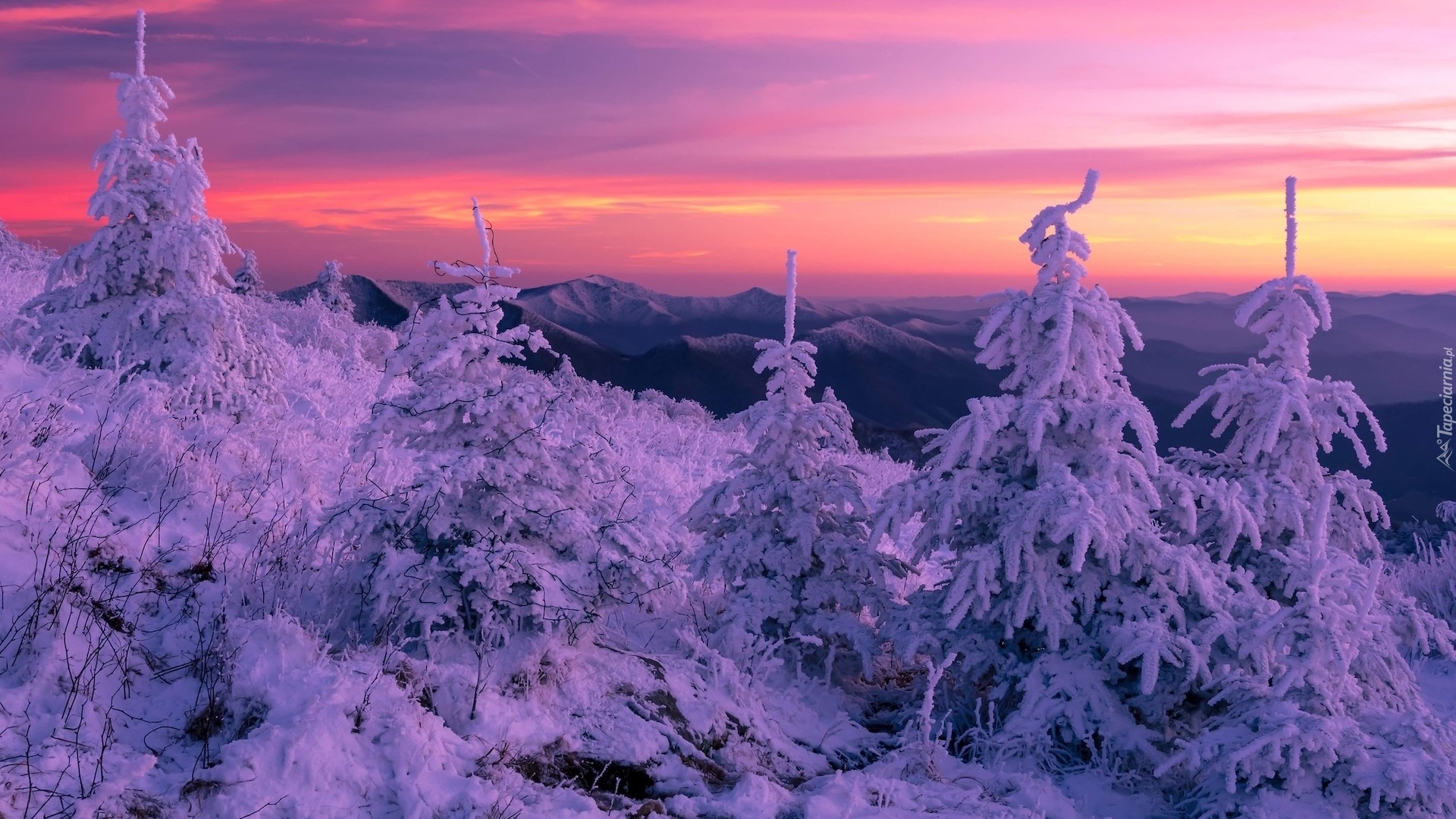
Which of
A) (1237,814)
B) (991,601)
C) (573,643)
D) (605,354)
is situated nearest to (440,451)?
(573,643)

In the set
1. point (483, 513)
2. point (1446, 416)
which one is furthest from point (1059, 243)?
point (1446, 416)

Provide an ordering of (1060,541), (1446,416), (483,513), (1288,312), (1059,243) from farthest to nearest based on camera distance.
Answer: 1. (1446,416)
2. (1288,312)
3. (1059,243)
4. (1060,541)
5. (483,513)

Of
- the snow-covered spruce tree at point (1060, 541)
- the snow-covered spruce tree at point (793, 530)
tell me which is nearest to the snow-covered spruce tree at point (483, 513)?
the snow-covered spruce tree at point (793, 530)

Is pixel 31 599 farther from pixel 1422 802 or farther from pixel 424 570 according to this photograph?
pixel 1422 802

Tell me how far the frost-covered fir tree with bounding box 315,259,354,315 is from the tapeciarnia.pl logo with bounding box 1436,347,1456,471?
135 feet

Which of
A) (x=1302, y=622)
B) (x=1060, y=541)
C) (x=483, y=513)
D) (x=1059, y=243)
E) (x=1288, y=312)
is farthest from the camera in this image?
(x=1288, y=312)

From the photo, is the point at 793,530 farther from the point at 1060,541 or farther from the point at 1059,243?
the point at 1059,243

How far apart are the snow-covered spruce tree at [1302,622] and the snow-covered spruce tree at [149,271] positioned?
445 inches

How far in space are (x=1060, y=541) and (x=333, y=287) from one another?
4364 centimetres

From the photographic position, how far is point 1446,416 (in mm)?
13648

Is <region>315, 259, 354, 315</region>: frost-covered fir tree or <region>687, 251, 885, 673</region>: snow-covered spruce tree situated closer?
<region>687, 251, 885, 673</region>: snow-covered spruce tree

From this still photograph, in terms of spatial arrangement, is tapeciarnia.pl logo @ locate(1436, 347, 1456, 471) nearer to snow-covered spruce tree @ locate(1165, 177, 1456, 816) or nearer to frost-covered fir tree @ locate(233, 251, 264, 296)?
snow-covered spruce tree @ locate(1165, 177, 1456, 816)

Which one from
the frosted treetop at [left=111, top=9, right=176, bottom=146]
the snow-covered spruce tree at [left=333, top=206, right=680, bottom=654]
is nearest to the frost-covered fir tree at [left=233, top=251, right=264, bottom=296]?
the frosted treetop at [left=111, top=9, right=176, bottom=146]

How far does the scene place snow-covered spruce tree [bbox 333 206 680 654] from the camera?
627 cm
